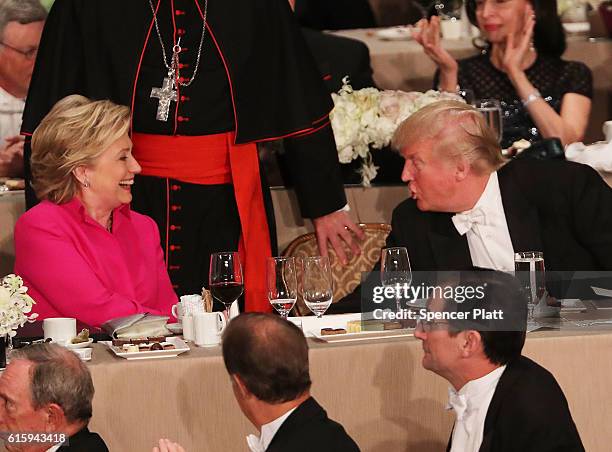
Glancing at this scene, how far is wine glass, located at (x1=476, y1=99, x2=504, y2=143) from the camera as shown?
17.4ft

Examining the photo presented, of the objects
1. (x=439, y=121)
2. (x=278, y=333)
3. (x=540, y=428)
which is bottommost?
(x=540, y=428)

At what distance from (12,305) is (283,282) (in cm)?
64

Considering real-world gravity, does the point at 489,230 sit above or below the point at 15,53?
below

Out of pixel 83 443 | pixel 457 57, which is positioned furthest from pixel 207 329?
pixel 457 57

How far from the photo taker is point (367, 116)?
525 centimetres

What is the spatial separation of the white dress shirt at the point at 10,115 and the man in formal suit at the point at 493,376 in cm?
309

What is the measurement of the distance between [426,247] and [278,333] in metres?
1.66

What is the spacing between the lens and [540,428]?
9.63 ft

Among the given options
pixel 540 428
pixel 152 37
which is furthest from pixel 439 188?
pixel 540 428

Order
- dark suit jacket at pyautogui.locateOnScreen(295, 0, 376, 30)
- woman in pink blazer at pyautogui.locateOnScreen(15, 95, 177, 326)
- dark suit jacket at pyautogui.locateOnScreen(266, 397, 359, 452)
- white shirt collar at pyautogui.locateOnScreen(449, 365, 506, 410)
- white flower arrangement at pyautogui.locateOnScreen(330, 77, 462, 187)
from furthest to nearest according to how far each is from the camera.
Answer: dark suit jacket at pyautogui.locateOnScreen(295, 0, 376, 30) < white flower arrangement at pyautogui.locateOnScreen(330, 77, 462, 187) < woman in pink blazer at pyautogui.locateOnScreen(15, 95, 177, 326) < white shirt collar at pyautogui.locateOnScreen(449, 365, 506, 410) < dark suit jacket at pyautogui.locateOnScreen(266, 397, 359, 452)

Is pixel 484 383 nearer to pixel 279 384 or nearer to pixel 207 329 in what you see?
pixel 279 384

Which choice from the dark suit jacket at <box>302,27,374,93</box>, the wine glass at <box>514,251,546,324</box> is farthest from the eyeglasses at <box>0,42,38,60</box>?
the wine glass at <box>514,251,546,324</box>

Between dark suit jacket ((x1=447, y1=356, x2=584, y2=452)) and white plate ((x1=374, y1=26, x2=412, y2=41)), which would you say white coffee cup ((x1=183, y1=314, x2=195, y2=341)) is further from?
white plate ((x1=374, y1=26, x2=412, y2=41))

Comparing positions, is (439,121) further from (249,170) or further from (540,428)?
(540,428)
